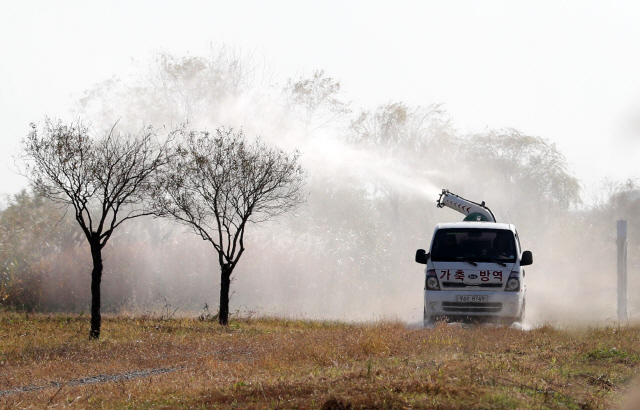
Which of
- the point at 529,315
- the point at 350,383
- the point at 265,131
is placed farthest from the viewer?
the point at 265,131

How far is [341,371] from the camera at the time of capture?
397 inches

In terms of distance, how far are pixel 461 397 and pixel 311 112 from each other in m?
39.5

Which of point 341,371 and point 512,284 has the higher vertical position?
point 512,284

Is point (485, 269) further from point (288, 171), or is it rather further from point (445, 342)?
point (288, 171)

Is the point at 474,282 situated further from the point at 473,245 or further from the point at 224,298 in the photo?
the point at 224,298

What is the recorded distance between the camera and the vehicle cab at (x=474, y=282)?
1546 centimetres

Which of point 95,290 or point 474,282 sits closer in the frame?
point 474,282

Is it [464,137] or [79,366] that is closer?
[79,366]

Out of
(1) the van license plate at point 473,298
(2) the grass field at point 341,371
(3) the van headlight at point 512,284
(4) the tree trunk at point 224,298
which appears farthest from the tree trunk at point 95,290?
(3) the van headlight at point 512,284

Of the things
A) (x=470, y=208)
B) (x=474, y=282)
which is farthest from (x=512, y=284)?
(x=470, y=208)

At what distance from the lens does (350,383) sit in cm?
860

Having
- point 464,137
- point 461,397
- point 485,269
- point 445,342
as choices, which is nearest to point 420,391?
point 461,397

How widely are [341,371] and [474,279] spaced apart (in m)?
6.21

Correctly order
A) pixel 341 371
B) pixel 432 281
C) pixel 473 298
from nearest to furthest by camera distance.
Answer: pixel 341 371 < pixel 473 298 < pixel 432 281
